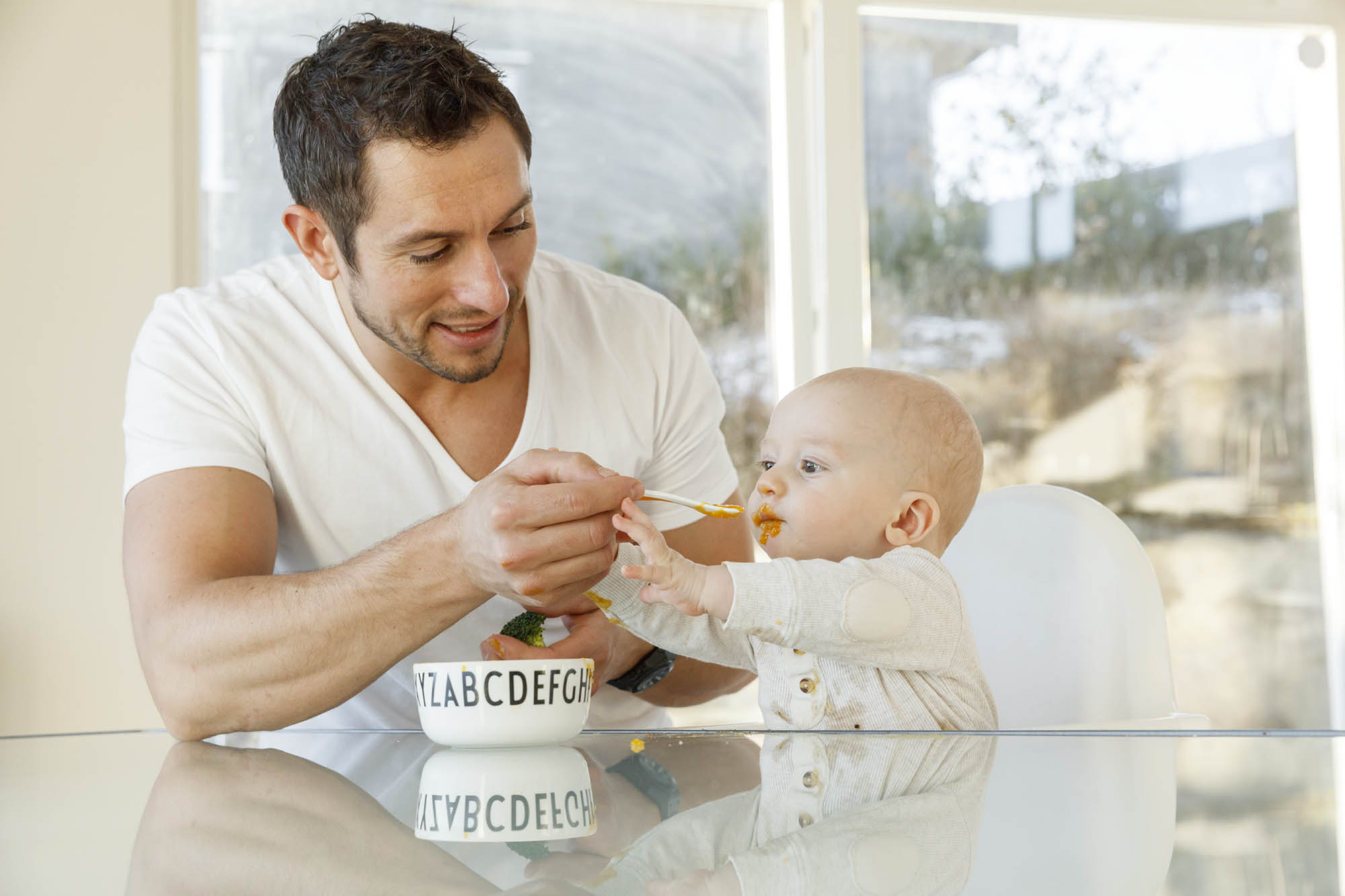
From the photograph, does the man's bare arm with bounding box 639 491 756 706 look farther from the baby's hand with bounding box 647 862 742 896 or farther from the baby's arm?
the baby's hand with bounding box 647 862 742 896

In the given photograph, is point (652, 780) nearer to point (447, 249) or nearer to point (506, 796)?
point (506, 796)

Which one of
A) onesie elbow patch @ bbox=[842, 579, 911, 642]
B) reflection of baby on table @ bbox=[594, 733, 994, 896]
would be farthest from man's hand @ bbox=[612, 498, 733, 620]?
reflection of baby on table @ bbox=[594, 733, 994, 896]

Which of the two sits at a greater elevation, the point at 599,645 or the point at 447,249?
the point at 447,249

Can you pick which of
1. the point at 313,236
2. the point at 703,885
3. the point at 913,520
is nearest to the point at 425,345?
the point at 313,236

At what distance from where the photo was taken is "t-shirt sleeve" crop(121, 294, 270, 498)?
1392 millimetres

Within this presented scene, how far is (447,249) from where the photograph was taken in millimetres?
1400

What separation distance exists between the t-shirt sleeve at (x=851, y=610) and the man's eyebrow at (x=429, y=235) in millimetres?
553

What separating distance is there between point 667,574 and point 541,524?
123mm

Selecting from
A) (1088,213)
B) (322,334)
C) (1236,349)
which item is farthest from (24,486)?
(1236,349)

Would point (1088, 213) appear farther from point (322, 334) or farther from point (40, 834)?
point (40, 834)

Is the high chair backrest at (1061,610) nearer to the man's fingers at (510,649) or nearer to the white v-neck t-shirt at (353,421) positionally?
the white v-neck t-shirt at (353,421)

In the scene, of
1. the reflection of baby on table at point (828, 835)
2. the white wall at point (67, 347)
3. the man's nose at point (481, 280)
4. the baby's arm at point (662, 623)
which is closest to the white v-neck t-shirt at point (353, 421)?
the man's nose at point (481, 280)

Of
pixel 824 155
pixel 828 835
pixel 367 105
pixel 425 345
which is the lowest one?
pixel 828 835

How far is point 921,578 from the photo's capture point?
3.70 ft
